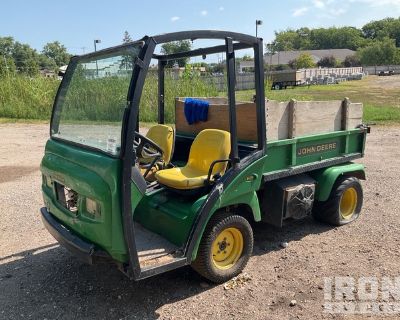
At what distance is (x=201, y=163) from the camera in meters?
4.03

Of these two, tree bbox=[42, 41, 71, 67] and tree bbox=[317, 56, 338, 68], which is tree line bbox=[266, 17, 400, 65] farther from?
tree bbox=[42, 41, 71, 67]

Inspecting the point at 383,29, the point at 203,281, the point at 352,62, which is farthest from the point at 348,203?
the point at 383,29

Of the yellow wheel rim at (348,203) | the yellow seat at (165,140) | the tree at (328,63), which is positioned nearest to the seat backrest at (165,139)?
the yellow seat at (165,140)

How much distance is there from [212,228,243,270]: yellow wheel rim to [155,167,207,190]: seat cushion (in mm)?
508

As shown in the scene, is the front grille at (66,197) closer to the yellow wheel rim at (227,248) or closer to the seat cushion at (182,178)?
the seat cushion at (182,178)

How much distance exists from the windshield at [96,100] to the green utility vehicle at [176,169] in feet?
0.04

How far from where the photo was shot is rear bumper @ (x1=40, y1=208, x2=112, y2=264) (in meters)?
3.12

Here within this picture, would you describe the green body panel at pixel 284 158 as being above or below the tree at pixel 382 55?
below

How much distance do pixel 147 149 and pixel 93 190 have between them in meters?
1.08

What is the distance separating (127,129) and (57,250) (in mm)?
2215

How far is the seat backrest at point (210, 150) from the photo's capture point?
3.78 metres

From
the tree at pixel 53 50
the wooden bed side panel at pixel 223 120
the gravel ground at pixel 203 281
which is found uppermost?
the tree at pixel 53 50

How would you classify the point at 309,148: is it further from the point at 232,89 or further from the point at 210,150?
the point at 232,89

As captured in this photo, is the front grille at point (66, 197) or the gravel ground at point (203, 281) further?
the front grille at point (66, 197)
